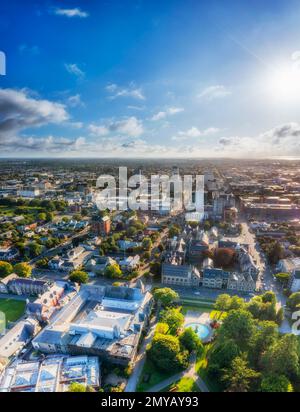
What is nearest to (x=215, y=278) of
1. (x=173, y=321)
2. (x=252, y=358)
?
(x=173, y=321)

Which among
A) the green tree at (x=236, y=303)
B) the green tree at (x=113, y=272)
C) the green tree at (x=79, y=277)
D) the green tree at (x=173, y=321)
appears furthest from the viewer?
the green tree at (x=113, y=272)

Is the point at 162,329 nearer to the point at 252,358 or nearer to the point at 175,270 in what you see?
the point at 252,358

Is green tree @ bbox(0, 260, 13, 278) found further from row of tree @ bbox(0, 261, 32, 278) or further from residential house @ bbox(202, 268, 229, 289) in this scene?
residential house @ bbox(202, 268, 229, 289)

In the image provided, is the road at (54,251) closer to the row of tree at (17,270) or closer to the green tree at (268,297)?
the row of tree at (17,270)

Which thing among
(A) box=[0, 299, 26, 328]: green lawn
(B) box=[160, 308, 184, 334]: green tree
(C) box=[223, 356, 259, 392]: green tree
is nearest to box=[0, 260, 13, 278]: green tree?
(A) box=[0, 299, 26, 328]: green lawn

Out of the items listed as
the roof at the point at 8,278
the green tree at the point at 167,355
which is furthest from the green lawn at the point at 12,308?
the green tree at the point at 167,355
